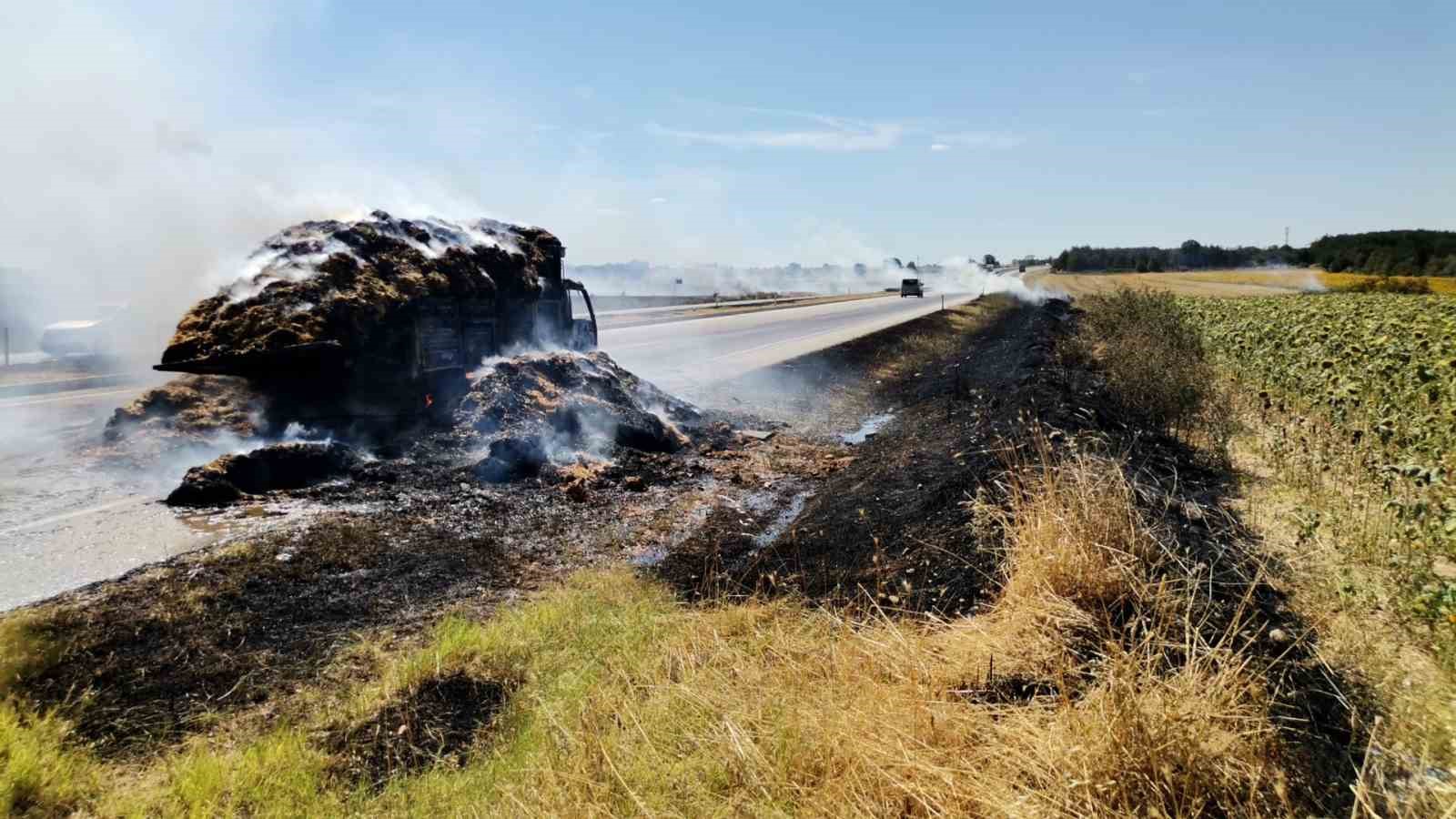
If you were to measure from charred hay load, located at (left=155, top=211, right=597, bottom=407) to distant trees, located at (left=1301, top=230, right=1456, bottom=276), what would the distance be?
218 feet

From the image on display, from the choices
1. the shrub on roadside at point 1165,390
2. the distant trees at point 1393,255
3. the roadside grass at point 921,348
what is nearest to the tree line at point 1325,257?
the distant trees at point 1393,255

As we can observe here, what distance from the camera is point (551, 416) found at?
11062 millimetres

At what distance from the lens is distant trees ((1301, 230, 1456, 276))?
60062 millimetres

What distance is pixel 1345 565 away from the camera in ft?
19.0

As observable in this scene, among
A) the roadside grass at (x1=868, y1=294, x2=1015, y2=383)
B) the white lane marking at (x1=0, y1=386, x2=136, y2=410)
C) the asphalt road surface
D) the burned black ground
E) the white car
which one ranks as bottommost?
the roadside grass at (x1=868, y1=294, x2=1015, y2=383)

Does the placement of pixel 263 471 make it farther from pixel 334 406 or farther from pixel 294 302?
pixel 294 302

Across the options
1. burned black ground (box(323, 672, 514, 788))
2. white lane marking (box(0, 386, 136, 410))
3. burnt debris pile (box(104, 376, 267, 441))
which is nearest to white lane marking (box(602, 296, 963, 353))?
white lane marking (box(0, 386, 136, 410))

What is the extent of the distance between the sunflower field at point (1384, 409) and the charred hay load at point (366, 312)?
401 inches

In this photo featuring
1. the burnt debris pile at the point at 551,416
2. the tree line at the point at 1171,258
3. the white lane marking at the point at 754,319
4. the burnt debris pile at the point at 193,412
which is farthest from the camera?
the tree line at the point at 1171,258

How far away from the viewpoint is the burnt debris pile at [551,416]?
10.1m

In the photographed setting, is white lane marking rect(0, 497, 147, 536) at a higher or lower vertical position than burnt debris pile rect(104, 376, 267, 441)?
lower

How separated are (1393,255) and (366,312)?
271 feet

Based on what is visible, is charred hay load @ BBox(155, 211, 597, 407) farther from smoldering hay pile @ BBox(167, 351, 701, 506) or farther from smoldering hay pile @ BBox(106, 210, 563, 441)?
smoldering hay pile @ BBox(167, 351, 701, 506)

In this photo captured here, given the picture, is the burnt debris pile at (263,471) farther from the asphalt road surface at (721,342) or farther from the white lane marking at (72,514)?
the asphalt road surface at (721,342)
